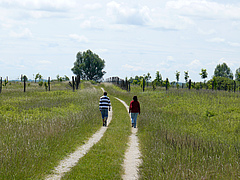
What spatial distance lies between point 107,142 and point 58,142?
2.25m

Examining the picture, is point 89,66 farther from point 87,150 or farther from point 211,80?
point 87,150

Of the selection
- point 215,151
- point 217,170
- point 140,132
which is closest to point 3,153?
point 217,170

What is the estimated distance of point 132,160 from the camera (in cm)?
948

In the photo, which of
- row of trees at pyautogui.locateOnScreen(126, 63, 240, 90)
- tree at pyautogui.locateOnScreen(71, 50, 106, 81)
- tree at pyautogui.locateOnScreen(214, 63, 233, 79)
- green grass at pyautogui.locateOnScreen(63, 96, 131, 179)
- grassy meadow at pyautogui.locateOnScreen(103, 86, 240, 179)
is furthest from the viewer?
tree at pyautogui.locateOnScreen(214, 63, 233, 79)

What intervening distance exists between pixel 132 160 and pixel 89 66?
11545cm

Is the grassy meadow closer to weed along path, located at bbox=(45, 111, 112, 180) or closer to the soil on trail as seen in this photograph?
the soil on trail

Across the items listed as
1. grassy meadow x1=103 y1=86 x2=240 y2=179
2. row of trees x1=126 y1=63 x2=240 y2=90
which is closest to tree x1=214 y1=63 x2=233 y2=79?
row of trees x1=126 y1=63 x2=240 y2=90

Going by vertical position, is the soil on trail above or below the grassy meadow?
below

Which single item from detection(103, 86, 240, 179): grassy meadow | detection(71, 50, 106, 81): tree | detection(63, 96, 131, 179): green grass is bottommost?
detection(63, 96, 131, 179): green grass

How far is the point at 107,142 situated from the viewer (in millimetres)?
11836

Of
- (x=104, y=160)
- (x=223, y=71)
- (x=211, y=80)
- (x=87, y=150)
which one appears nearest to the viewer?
(x=104, y=160)

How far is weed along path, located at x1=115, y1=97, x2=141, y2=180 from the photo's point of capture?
7.84m

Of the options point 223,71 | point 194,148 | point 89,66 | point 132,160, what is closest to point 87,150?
point 132,160

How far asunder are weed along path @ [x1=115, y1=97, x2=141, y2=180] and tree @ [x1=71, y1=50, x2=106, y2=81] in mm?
111321
